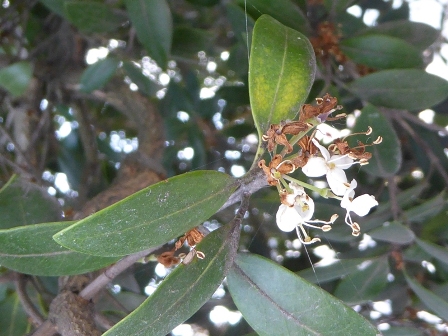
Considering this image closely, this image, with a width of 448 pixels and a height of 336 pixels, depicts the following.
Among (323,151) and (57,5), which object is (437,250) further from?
(57,5)

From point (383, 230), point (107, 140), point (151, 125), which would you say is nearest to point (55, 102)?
point (107, 140)

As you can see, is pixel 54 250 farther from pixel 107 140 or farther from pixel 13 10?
pixel 107 140

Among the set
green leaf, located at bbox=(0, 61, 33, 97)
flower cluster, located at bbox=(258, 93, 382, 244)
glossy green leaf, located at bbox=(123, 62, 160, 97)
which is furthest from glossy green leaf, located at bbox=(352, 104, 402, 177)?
green leaf, located at bbox=(0, 61, 33, 97)

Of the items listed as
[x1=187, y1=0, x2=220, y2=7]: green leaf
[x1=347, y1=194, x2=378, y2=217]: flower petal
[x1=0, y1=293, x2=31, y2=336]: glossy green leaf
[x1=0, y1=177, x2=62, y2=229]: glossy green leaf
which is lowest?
[x1=0, y1=293, x2=31, y2=336]: glossy green leaf

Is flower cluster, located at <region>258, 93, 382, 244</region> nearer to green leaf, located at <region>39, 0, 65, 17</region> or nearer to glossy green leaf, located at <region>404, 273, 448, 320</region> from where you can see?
glossy green leaf, located at <region>404, 273, 448, 320</region>

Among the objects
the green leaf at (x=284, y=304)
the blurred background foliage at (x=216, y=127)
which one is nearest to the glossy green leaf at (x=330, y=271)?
the blurred background foliage at (x=216, y=127)

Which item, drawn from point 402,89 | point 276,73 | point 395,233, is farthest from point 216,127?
point 276,73
